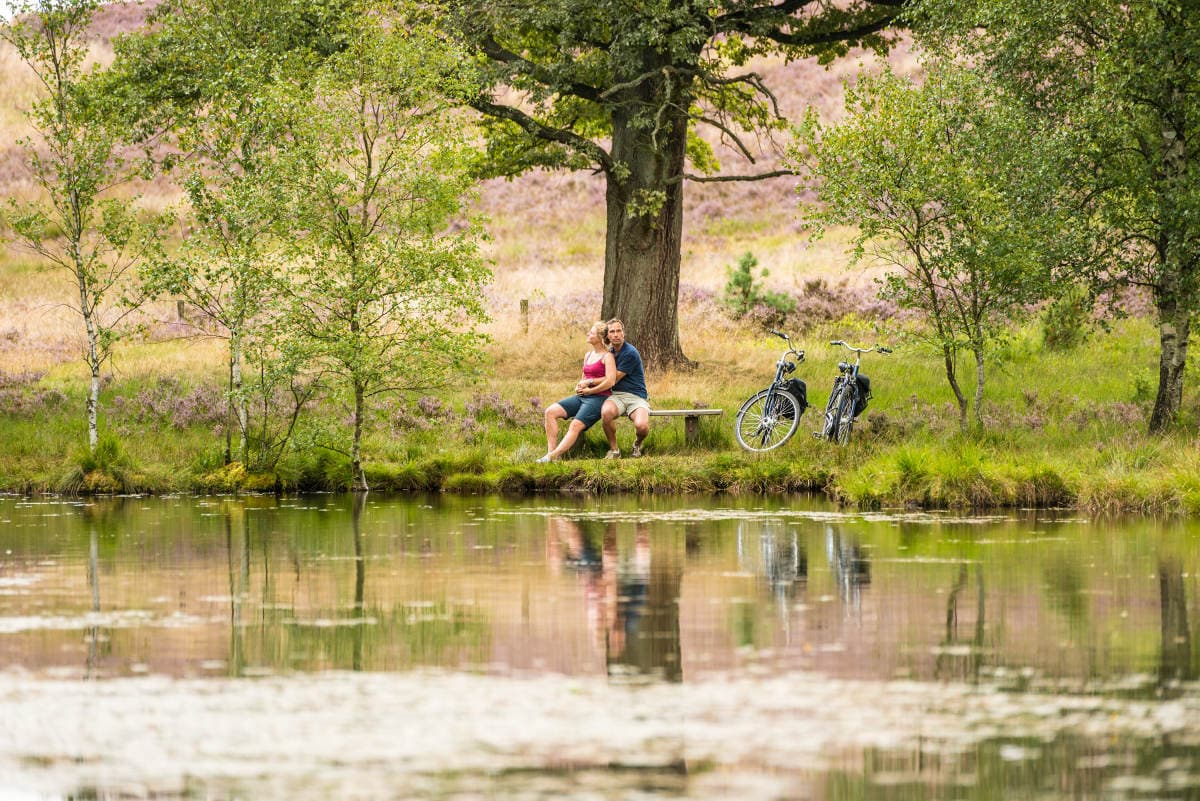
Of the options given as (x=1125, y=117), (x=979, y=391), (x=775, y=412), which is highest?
(x=1125, y=117)

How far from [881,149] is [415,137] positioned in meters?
5.72

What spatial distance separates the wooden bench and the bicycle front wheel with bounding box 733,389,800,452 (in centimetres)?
42

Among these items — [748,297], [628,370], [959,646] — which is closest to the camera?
[959,646]

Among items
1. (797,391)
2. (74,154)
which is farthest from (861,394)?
(74,154)

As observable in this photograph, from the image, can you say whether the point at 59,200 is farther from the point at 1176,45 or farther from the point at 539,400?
the point at 1176,45

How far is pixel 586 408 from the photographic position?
19.7m

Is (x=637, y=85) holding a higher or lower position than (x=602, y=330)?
higher

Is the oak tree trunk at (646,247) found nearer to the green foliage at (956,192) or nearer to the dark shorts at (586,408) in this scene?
the green foliage at (956,192)

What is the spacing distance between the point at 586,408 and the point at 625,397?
1.65 feet

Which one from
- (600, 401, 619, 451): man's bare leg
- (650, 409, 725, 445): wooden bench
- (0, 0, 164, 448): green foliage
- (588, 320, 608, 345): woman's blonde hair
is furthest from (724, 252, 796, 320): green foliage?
(0, 0, 164, 448): green foliage

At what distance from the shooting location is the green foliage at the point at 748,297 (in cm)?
3294

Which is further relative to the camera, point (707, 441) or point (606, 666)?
point (707, 441)

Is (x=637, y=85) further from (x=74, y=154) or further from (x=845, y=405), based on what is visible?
(x=74, y=154)

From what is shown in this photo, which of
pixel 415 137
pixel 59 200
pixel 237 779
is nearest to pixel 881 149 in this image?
pixel 415 137
